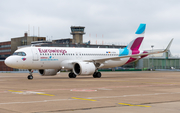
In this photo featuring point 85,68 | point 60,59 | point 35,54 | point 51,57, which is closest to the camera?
point 35,54

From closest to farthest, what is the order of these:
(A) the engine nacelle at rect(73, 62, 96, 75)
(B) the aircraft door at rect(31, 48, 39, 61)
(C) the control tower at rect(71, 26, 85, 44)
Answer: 1. (B) the aircraft door at rect(31, 48, 39, 61)
2. (A) the engine nacelle at rect(73, 62, 96, 75)
3. (C) the control tower at rect(71, 26, 85, 44)

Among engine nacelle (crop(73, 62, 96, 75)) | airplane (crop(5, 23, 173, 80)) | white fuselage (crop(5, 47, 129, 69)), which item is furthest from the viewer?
engine nacelle (crop(73, 62, 96, 75))

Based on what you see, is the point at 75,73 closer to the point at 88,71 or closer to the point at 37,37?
the point at 88,71

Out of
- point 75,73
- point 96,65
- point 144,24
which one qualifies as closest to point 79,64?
point 75,73

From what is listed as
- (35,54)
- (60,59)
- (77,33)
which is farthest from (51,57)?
(77,33)

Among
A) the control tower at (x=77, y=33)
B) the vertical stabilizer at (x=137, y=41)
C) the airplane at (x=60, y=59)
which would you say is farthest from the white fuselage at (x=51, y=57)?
the control tower at (x=77, y=33)

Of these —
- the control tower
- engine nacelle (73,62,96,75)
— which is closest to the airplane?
engine nacelle (73,62,96,75)

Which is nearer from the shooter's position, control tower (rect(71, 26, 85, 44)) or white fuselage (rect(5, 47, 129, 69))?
white fuselage (rect(5, 47, 129, 69))

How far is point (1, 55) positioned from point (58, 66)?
135985 millimetres

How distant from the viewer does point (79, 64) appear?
35.9 m

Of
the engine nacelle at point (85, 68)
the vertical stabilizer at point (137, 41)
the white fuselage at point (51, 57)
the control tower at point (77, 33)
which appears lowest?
the engine nacelle at point (85, 68)

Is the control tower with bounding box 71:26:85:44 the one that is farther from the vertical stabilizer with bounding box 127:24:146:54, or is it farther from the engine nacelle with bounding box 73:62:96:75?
the engine nacelle with bounding box 73:62:96:75

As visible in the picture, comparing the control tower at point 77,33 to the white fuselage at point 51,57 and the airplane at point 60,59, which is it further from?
the white fuselage at point 51,57

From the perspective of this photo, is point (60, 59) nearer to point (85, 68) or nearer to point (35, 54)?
point (35, 54)
